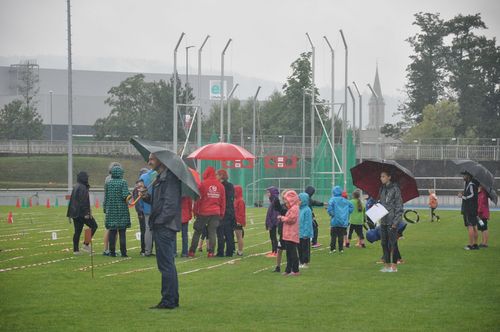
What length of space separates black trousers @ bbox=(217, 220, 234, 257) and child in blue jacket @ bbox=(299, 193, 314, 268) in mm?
2934

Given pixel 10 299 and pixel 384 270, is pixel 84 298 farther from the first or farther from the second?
pixel 384 270

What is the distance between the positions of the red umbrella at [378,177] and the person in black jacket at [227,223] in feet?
10.6

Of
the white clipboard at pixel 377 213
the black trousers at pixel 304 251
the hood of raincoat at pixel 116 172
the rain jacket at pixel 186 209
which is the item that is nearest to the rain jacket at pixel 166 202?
the white clipboard at pixel 377 213

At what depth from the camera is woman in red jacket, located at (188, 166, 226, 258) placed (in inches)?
866

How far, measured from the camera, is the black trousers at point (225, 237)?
22.7m

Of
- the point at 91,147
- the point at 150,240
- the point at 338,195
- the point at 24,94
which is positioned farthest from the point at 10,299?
the point at 24,94

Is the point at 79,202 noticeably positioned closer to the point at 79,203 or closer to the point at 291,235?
the point at 79,203

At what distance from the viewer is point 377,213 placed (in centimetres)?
1873

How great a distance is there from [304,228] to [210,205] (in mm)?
3088

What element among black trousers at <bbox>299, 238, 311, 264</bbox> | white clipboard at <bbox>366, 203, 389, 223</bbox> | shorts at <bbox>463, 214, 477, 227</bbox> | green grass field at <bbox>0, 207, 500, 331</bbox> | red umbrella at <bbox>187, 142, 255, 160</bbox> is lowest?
green grass field at <bbox>0, 207, 500, 331</bbox>

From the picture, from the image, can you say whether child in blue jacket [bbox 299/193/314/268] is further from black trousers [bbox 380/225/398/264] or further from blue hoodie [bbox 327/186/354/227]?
blue hoodie [bbox 327/186/354/227]

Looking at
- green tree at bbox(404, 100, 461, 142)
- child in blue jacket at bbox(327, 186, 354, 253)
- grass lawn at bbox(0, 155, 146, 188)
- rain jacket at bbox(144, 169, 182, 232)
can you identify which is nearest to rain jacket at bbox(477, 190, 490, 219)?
child in blue jacket at bbox(327, 186, 354, 253)

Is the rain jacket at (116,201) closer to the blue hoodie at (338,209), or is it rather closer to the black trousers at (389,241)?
the blue hoodie at (338,209)

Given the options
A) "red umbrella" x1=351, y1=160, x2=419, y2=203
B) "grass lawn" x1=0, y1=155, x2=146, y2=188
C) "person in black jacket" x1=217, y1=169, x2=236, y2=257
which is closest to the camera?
"red umbrella" x1=351, y1=160, x2=419, y2=203
